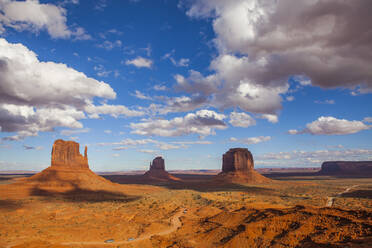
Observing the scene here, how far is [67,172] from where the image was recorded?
283ft

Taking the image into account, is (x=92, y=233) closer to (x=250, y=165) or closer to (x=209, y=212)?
(x=209, y=212)

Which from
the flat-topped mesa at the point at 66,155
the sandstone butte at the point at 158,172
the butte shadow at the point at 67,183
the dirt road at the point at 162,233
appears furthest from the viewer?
the sandstone butte at the point at 158,172

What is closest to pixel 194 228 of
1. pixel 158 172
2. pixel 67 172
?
pixel 67 172

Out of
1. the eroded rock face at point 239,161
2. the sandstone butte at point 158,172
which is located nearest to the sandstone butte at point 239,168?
the eroded rock face at point 239,161

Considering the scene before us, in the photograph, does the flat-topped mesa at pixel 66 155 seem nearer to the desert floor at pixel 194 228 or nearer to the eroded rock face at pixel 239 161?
the desert floor at pixel 194 228

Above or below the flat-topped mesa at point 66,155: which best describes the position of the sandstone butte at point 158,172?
below

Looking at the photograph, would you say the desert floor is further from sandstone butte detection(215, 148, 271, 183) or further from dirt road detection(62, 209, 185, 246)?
sandstone butte detection(215, 148, 271, 183)

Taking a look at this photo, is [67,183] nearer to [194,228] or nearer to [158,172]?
[194,228]

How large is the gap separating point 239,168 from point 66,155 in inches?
3415

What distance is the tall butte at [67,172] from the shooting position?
79062 mm

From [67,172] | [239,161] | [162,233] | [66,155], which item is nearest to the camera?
[162,233]

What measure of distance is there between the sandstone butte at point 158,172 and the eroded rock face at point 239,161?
5171cm

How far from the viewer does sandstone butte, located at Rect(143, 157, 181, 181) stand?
539 ft

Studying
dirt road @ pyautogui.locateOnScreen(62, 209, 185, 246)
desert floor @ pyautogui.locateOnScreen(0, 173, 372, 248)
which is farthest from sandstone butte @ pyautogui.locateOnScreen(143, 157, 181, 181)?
dirt road @ pyautogui.locateOnScreen(62, 209, 185, 246)
